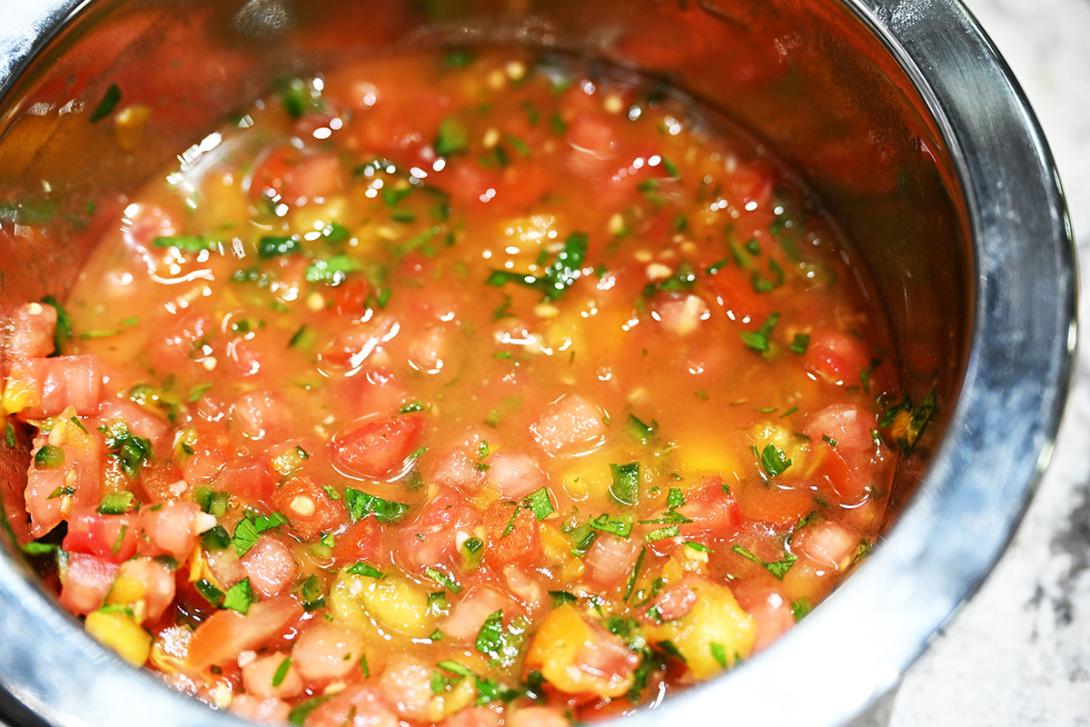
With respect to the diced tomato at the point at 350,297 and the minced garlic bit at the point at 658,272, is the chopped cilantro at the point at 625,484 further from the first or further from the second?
the diced tomato at the point at 350,297

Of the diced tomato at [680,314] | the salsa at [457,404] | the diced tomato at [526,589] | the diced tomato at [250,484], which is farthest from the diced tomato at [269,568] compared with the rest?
the diced tomato at [680,314]

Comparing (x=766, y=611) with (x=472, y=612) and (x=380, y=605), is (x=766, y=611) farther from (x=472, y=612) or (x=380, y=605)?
(x=380, y=605)

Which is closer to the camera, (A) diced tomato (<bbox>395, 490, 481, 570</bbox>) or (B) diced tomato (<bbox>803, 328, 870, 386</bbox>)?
(A) diced tomato (<bbox>395, 490, 481, 570</bbox>)

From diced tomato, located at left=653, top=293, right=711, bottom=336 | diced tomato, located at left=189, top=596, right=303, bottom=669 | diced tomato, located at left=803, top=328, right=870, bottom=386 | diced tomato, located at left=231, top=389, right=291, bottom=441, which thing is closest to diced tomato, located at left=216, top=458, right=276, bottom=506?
diced tomato, located at left=231, top=389, right=291, bottom=441

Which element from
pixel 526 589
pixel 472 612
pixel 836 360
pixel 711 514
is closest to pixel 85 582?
pixel 472 612

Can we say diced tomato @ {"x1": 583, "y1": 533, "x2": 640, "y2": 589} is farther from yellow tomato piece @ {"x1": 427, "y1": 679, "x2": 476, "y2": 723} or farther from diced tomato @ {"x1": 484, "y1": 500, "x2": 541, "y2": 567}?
yellow tomato piece @ {"x1": 427, "y1": 679, "x2": 476, "y2": 723}
